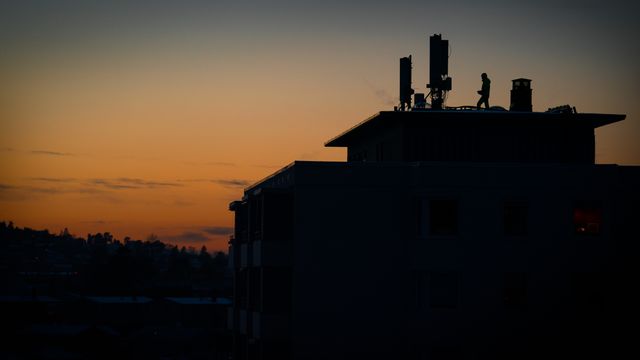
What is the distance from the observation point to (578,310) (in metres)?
44.2

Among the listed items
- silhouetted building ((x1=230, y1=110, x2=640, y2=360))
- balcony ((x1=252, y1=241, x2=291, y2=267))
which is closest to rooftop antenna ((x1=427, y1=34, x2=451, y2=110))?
silhouetted building ((x1=230, y1=110, x2=640, y2=360))

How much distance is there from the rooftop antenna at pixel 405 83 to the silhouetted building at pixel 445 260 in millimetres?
7653

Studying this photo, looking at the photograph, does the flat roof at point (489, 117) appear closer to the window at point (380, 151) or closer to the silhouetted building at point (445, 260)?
the window at point (380, 151)

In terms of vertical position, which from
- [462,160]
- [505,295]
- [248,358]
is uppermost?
[462,160]

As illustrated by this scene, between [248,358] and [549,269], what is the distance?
14923 mm

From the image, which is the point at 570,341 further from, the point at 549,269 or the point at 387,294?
the point at 387,294

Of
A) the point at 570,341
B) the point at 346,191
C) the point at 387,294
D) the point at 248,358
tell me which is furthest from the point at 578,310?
the point at 248,358

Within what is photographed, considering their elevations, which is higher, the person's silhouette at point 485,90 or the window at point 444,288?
the person's silhouette at point 485,90

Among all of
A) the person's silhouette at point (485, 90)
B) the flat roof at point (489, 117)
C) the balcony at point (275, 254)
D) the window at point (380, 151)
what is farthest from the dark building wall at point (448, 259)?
the person's silhouette at point (485, 90)

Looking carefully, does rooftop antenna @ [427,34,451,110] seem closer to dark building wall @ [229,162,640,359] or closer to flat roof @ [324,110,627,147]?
flat roof @ [324,110,627,147]

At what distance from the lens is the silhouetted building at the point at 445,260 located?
42.9 meters

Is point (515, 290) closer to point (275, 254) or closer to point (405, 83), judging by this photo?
point (275, 254)

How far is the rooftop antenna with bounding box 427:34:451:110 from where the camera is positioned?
2013 inches

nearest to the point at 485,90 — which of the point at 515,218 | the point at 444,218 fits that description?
the point at 515,218
